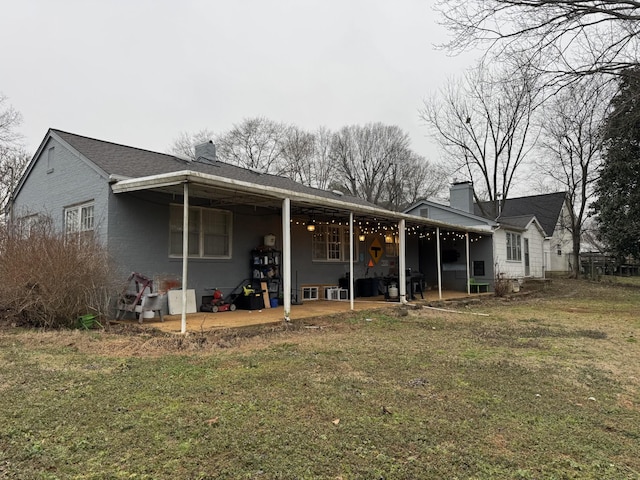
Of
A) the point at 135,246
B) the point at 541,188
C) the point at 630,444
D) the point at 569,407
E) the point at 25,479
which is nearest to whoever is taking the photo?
the point at 25,479

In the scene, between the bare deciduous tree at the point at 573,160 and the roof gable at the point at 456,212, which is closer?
the roof gable at the point at 456,212

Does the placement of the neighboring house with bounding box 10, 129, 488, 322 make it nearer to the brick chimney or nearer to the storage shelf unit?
the storage shelf unit

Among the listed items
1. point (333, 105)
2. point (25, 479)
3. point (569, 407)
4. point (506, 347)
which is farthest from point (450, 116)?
point (25, 479)

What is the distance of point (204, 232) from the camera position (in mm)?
9594

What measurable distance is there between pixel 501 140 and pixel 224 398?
2537cm

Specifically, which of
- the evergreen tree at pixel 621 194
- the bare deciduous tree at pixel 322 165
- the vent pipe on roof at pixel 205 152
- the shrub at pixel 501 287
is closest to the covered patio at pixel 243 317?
the shrub at pixel 501 287

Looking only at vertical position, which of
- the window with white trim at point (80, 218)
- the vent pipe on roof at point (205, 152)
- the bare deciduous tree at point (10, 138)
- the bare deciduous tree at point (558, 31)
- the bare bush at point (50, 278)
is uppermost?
the bare deciduous tree at point (10, 138)

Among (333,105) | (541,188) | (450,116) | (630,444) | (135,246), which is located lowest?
(630,444)

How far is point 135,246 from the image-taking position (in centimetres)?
835

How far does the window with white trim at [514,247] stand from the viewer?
17.7 m

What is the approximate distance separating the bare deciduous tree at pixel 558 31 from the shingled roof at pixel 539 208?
18.4 metres

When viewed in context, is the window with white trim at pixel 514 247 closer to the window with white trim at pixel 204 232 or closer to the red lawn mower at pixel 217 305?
the window with white trim at pixel 204 232

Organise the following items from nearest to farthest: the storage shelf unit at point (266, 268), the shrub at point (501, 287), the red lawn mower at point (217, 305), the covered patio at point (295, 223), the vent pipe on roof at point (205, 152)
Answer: the covered patio at point (295, 223), the red lawn mower at point (217, 305), the storage shelf unit at point (266, 268), the vent pipe on roof at point (205, 152), the shrub at point (501, 287)

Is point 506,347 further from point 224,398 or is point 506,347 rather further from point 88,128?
point 88,128
